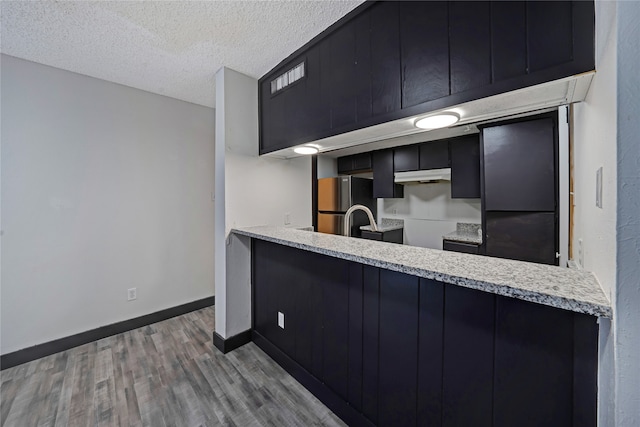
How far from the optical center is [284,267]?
6.37 ft

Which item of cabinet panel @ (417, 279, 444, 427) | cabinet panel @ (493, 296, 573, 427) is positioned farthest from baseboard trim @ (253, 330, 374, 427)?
cabinet panel @ (493, 296, 573, 427)

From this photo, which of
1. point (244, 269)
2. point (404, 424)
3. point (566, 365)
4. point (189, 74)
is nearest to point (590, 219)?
point (566, 365)

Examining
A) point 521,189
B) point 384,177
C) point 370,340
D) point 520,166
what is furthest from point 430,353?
point 384,177

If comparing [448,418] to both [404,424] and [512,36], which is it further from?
[512,36]

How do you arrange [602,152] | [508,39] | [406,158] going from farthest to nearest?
1. [406,158]
2. [508,39]
3. [602,152]

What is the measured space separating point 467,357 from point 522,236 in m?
1.82

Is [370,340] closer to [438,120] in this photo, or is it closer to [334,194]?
[438,120]

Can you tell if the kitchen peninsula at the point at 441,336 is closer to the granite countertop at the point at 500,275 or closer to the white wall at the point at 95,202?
the granite countertop at the point at 500,275

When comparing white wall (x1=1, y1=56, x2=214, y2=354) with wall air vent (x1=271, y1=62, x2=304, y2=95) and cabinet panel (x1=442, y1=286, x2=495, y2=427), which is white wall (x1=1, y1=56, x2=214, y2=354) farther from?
cabinet panel (x1=442, y1=286, x2=495, y2=427)

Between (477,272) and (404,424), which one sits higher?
(477,272)

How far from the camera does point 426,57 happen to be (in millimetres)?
1178

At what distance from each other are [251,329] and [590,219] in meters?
2.39

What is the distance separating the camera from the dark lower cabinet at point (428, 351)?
82 cm

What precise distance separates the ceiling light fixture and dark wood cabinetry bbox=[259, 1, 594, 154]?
11cm
